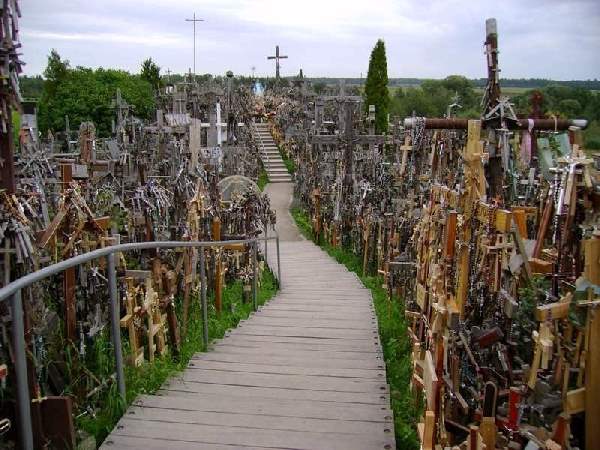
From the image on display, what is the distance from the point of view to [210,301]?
7.11 m

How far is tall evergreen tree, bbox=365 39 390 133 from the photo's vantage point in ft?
102

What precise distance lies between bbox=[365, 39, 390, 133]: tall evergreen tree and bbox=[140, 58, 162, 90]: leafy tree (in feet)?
53.3

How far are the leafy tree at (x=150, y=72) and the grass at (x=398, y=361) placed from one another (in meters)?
35.2

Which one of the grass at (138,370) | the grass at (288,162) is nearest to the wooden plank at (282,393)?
the grass at (138,370)

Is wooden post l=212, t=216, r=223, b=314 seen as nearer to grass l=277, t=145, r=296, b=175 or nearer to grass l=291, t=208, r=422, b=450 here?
grass l=291, t=208, r=422, b=450

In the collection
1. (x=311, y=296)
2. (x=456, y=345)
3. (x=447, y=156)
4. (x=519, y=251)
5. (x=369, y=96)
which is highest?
(x=369, y=96)

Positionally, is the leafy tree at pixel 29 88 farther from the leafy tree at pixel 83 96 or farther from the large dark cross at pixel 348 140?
the large dark cross at pixel 348 140

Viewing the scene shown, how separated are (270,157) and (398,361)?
22.8 meters

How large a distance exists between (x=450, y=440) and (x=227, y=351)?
2.01 metres

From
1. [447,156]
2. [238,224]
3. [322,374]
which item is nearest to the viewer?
[322,374]

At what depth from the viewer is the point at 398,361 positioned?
17.4 feet

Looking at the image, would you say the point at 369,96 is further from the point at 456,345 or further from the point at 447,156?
the point at 456,345

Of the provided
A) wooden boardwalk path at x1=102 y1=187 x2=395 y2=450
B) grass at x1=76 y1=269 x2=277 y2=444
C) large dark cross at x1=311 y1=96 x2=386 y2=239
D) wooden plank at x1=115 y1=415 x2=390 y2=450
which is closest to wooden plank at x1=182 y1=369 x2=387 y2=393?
wooden boardwalk path at x1=102 y1=187 x2=395 y2=450

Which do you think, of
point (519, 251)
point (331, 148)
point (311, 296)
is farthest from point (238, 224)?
point (331, 148)
